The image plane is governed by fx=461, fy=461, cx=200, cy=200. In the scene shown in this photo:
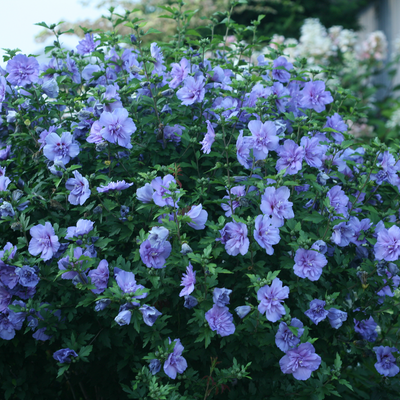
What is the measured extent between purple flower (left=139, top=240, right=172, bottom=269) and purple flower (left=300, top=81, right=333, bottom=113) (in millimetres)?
1173

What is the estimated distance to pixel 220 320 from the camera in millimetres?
1774

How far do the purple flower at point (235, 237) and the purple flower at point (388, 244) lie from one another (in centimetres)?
61

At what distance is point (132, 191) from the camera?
7.12ft

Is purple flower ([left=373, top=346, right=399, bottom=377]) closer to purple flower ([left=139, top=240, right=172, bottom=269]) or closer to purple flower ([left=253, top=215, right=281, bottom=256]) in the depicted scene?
purple flower ([left=253, top=215, right=281, bottom=256])

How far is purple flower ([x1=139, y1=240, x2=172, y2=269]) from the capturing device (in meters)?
1.76

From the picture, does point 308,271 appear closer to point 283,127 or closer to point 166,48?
point 283,127

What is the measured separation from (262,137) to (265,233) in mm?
422

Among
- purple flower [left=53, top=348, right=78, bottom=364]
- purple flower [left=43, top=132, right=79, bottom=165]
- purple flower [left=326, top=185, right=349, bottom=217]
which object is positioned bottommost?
purple flower [left=53, top=348, right=78, bottom=364]

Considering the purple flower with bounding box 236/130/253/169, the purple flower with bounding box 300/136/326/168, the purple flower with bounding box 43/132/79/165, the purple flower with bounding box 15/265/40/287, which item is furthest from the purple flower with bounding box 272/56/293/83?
the purple flower with bounding box 15/265/40/287

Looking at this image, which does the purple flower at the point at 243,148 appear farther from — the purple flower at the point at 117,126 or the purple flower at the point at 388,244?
the purple flower at the point at 388,244

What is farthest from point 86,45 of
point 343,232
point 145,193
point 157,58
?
point 343,232

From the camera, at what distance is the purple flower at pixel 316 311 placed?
6.34 ft

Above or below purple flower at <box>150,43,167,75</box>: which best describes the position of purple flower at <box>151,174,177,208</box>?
below

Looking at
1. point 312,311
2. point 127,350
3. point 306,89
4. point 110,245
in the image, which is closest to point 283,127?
point 306,89
